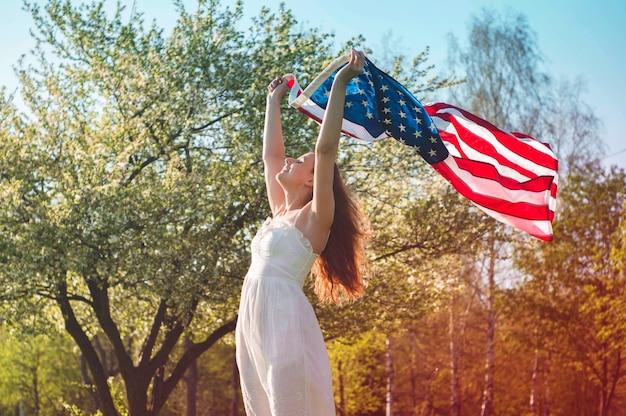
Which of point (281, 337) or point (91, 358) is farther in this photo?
point (91, 358)

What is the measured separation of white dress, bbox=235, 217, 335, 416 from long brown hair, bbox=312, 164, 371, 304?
0.28 m

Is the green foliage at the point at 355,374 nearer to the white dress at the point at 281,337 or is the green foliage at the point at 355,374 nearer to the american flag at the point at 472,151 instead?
the american flag at the point at 472,151

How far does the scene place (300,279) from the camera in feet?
13.0

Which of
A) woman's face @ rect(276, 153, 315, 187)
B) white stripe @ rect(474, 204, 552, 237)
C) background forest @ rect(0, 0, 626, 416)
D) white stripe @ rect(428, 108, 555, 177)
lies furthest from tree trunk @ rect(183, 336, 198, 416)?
woman's face @ rect(276, 153, 315, 187)

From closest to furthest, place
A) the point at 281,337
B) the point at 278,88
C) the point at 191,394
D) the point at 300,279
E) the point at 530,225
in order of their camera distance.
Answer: the point at 281,337
the point at 300,279
the point at 278,88
the point at 530,225
the point at 191,394

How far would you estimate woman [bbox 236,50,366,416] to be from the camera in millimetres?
3734

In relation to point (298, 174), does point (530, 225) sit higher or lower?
higher

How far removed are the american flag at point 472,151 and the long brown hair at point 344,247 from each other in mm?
1324

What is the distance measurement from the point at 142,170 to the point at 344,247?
9485 mm

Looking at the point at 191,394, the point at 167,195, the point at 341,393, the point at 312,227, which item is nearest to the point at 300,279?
the point at 312,227

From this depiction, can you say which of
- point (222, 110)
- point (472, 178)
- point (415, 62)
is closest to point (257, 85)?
point (222, 110)

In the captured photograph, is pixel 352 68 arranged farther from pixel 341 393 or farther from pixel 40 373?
pixel 40 373

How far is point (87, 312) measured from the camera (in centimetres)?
1638

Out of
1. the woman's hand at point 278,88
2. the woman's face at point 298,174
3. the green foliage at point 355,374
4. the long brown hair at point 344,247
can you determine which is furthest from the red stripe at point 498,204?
the green foliage at point 355,374
